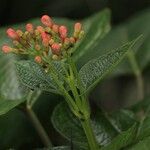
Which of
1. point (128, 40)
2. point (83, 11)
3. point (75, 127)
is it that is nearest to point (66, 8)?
point (83, 11)

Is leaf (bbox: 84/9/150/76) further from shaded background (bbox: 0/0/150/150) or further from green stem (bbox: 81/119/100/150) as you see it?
green stem (bbox: 81/119/100/150)

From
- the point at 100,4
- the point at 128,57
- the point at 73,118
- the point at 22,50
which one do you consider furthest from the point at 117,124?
the point at 100,4

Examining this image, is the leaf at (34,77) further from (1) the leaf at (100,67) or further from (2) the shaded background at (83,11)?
(2) the shaded background at (83,11)

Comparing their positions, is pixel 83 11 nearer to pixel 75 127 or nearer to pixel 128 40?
pixel 128 40

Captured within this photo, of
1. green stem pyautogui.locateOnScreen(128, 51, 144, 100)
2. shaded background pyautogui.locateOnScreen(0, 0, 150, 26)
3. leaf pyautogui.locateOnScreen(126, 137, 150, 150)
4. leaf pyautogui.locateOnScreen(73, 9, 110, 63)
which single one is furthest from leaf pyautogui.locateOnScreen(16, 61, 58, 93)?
shaded background pyautogui.locateOnScreen(0, 0, 150, 26)

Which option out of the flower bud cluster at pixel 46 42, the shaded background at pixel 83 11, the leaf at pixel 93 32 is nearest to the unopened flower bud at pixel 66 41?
the flower bud cluster at pixel 46 42
